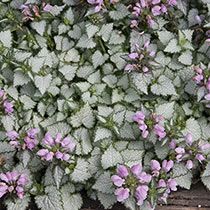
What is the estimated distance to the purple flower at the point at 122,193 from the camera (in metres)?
3.00

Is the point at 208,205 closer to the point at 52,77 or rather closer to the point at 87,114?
the point at 87,114

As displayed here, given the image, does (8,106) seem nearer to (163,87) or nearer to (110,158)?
(110,158)

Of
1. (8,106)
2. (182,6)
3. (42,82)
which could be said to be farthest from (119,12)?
(8,106)

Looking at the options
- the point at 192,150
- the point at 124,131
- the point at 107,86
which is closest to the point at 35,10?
the point at 107,86

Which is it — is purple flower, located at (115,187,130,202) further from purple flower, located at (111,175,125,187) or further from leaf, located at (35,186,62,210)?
leaf, located at (35,186,62,210)

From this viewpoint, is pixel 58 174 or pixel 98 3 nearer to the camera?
pixel 58 174

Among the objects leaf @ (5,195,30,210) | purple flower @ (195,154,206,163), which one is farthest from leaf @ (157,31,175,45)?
leaf @ (5,195,30,210)

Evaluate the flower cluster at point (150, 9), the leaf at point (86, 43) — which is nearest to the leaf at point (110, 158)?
the leaf at point (86, 43)

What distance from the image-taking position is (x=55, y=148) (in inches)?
122

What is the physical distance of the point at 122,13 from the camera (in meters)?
3.63

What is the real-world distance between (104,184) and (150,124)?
429mm

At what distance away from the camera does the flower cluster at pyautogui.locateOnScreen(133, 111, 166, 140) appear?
125 inches

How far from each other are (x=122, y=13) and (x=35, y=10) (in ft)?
1.82

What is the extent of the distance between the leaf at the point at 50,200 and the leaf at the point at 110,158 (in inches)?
12.5
